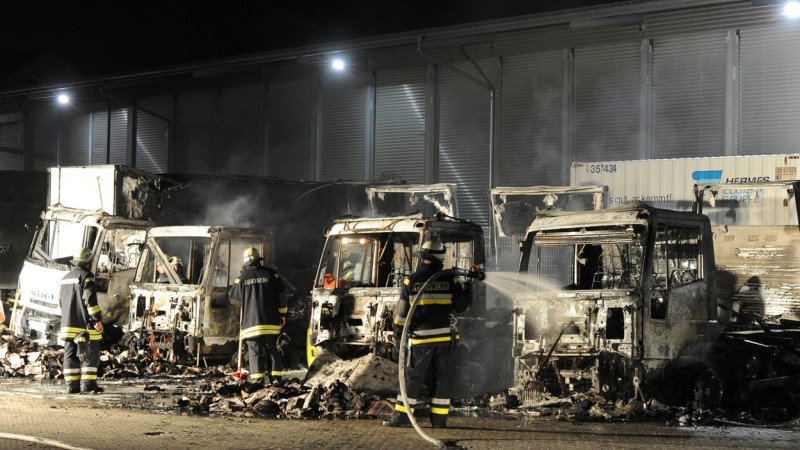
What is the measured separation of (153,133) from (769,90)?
19913 mm

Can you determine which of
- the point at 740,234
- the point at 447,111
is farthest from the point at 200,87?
the point at 740,234

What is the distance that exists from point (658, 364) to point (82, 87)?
92.0 feet

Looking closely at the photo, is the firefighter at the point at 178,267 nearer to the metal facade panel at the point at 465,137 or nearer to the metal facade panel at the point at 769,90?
the metal facade panel at the point at 465,137

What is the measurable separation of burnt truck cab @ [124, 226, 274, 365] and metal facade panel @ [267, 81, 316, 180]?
1378 cm

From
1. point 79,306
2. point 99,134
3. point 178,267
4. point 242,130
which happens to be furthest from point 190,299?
point 99,134

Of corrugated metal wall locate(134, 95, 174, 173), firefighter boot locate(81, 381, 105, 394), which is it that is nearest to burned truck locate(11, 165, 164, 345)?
firefighter boot locate(81, 381, 105, 394)

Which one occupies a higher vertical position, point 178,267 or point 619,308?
point 178,267

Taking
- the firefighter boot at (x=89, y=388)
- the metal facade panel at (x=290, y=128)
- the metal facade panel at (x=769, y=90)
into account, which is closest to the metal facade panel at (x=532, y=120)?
the metal facade panel at (x=769, y=90)

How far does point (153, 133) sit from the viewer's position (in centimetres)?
3184

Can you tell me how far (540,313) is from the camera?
9953mm

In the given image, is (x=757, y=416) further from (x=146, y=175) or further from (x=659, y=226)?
(x=146, y=175)

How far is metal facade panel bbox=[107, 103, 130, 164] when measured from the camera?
32.6 meters

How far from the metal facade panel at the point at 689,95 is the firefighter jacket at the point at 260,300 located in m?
12.5

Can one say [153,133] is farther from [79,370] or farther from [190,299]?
[79,370]
